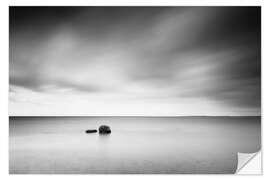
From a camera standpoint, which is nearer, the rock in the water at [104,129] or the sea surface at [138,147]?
the sea surface at [138,147]

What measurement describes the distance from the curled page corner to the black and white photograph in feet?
0.10

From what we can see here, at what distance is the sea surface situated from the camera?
188 cm

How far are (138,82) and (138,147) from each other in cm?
61

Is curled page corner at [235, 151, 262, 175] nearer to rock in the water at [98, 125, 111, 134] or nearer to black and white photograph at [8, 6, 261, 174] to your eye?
black and white photograph at [8, 6, 261, 174]

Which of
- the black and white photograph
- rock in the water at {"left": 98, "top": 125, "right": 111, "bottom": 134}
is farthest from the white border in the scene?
rock in the water at {"left": 98, "top": 125, "right": 111, "bottom": 134}

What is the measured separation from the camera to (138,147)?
204 centimetres

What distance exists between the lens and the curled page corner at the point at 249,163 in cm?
183
